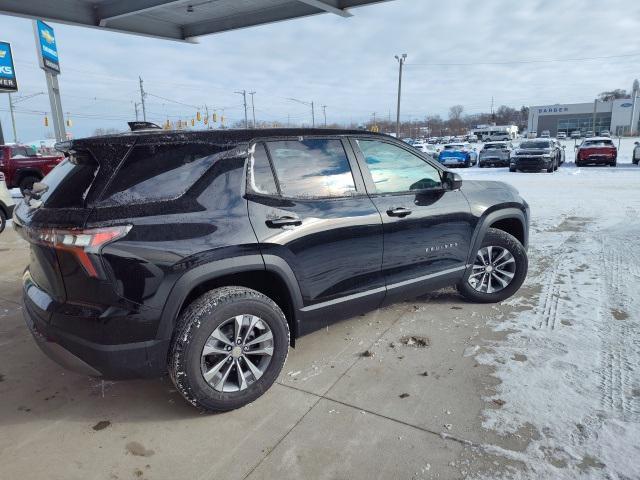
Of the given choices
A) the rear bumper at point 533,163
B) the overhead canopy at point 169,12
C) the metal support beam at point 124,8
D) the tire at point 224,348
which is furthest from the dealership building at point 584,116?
the tire at point 224,348

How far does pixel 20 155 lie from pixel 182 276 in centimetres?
1584

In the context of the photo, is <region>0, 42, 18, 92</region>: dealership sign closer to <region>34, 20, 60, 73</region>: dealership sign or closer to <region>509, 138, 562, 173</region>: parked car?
<region>34, 20, 60, 73</region>: dealership sign

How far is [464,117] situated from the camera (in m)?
134

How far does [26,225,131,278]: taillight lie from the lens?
2.30m

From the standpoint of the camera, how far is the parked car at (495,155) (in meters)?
24.2

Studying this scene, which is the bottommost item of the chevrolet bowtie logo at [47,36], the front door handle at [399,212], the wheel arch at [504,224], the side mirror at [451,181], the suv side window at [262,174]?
the wheel arch at [504,224]

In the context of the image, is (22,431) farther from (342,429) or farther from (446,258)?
(446,258)

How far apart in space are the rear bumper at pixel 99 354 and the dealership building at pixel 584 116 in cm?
10862

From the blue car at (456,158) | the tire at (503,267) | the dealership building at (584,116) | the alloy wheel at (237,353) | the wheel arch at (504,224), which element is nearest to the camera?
the alloy wheel at (237,353)

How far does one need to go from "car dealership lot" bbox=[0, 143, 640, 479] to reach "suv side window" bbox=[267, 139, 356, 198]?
1.32 m

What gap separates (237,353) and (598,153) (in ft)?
78.5

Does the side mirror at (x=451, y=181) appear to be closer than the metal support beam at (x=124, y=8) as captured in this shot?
Yes

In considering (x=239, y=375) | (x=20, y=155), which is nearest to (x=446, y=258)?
(x=239, y=375)

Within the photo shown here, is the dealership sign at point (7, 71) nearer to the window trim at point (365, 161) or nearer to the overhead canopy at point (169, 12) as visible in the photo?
the overhead canopy at point (169, 12)
